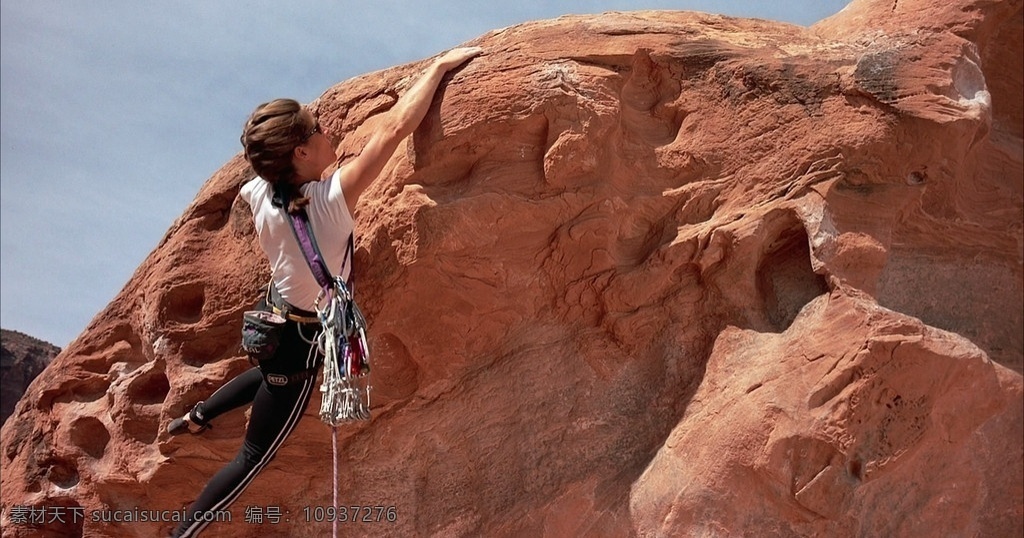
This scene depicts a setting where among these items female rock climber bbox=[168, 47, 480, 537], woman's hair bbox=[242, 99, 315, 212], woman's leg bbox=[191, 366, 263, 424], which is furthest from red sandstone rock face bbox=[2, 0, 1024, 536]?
woman's hair bbox=[242, 99, 315, 212]

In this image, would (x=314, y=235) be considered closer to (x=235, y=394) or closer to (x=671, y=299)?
(x=235, y=394)

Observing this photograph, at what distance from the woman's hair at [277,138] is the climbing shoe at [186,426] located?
4.35 ft

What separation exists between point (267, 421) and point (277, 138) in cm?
107

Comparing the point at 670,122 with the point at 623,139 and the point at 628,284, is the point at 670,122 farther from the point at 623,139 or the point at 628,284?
the point at 628,284

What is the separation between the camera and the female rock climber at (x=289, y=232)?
3516mm

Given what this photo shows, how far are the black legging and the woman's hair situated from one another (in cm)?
55

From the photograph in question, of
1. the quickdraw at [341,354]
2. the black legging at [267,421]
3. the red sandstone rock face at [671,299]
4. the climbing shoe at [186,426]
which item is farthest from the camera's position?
the climbing shoe at [186,426]

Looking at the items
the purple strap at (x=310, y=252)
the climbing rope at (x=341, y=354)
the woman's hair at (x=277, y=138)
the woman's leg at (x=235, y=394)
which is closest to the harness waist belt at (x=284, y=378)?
the climbing rope at (x=341, y=354)

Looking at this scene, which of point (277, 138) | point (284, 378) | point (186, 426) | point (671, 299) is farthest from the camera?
point (186, 426)

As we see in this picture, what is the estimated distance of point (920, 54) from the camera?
4.30m

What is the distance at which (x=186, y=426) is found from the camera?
446cm

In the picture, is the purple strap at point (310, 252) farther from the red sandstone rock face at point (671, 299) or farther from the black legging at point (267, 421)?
the red sandstone rock face at point (671, 299)

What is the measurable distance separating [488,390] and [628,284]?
32.3 inches

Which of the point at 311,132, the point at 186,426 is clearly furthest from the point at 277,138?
the point at 186,426
